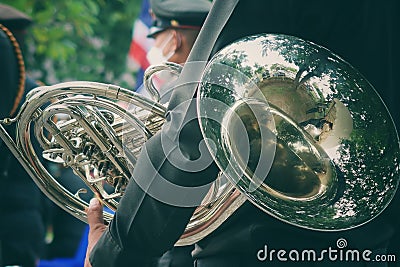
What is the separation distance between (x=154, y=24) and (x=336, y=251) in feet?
6.40

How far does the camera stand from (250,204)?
234 cm

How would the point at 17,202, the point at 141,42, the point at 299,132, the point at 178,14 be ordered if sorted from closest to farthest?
1. the point at 299,132
2. the point at 178,14
3. the point at 17,202
4. the point at 141,42

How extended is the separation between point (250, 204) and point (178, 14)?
1678mm

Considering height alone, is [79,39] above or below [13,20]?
below

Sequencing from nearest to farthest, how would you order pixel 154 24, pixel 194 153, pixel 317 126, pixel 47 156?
pixel 317 126
pixel 194 153
pixel 47 156
pixel 154 24

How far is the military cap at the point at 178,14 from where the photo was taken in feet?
12.6

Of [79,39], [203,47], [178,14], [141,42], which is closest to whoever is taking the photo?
[203,47]

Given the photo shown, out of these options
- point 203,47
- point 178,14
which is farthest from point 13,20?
point 203,47

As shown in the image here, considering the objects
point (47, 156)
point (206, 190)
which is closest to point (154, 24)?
point (47, 156)

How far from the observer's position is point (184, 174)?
7.39 feet

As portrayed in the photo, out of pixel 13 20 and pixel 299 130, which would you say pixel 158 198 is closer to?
pixel 299 130

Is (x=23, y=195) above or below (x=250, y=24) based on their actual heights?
below

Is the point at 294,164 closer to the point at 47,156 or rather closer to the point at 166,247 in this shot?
the point at 166,247

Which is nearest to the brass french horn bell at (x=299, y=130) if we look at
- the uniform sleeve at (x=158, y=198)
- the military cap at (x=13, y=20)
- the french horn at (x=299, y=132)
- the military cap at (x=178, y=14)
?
the french horn at (x=299, y=132)
